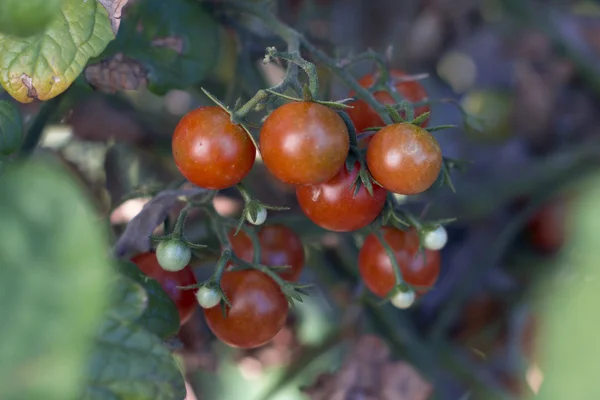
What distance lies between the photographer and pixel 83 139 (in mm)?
1453

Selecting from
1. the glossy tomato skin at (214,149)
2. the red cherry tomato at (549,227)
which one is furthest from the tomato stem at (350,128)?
the red cherry tomato at (549,227)

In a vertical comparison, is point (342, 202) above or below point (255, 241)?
above

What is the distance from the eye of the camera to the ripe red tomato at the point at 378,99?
911mm

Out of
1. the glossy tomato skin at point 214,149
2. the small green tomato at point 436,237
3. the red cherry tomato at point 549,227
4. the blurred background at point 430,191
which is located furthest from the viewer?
the red cherry tomato at point 549,227

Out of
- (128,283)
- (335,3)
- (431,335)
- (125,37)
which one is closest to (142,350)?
(128,283)

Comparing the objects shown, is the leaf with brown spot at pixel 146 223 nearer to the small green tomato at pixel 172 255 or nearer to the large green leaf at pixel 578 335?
the small green tomato at pixel 172 255

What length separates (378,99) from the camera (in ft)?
3.17

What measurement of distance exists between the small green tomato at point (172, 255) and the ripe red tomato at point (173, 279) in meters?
0.10

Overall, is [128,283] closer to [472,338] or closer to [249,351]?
[249,351]

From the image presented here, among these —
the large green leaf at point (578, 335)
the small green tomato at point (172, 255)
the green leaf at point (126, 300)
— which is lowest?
the small green tomato at point (172, 255)

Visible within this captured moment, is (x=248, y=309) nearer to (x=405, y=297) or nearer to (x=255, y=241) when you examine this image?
(x=255, y=241)

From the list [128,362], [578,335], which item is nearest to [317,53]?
[128,362]

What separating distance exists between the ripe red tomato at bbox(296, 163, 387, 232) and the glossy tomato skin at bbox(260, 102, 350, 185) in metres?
0.06

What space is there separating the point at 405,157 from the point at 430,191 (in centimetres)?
57
